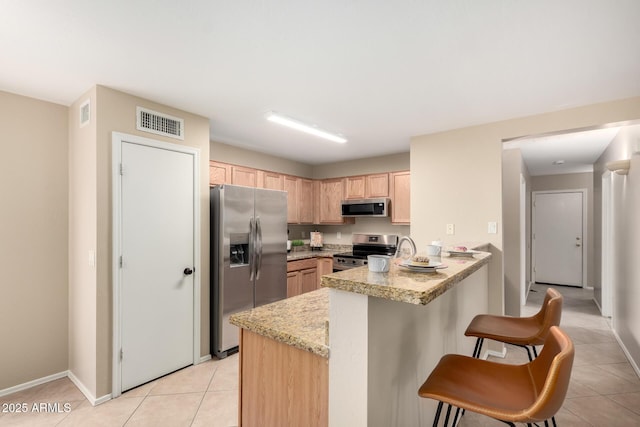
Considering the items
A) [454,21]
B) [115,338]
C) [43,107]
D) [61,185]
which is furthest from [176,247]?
[454,21]

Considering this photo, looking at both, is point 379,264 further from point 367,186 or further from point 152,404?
point 367,186

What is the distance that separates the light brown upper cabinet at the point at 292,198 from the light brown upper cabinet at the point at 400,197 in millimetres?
1564

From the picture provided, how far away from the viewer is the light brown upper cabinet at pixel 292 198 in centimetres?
507

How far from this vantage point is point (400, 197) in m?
4.66

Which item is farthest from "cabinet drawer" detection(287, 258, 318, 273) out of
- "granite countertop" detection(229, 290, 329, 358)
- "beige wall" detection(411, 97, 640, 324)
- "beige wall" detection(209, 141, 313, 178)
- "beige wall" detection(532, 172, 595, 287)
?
"beige wall" detection(532, 172, 595, 287)

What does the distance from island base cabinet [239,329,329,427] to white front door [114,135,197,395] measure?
1.51 meters

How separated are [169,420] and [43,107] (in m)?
2.79

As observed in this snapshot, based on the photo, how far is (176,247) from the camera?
2893mm

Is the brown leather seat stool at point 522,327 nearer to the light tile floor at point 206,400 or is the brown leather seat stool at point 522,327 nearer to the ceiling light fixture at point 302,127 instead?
the light tile floor at point 206,400

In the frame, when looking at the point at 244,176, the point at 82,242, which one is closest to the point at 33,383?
the point at 82,242

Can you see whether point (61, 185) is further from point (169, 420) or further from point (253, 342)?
point (253, 342)

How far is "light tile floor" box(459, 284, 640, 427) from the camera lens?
89.3 inches

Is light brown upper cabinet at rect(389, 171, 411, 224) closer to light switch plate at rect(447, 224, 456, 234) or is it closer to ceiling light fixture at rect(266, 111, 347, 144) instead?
light switch plate at rect(447, 224, 456, 234)

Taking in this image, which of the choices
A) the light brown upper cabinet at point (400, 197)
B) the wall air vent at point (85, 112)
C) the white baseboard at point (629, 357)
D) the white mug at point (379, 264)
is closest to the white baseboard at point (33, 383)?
the wall air vent at point (85, 112)
